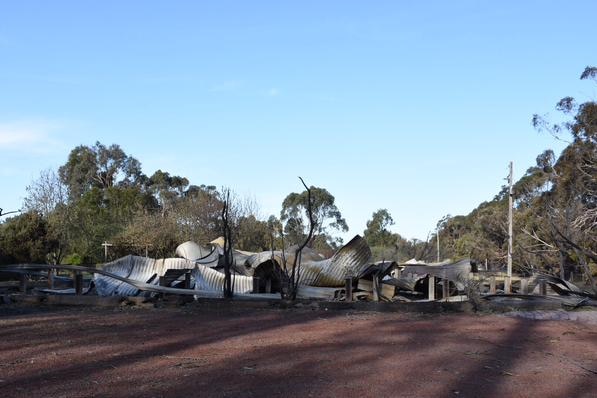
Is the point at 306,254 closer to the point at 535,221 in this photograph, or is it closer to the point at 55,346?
the point at 55,346

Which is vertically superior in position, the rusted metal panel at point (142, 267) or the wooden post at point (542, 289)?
the rusted metal panel at point (142, 267)

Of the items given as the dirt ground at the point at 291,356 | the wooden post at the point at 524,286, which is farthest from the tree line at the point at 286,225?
the dirt ground at the point at 291,356

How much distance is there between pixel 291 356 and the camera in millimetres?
8789

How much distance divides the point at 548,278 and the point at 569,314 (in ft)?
14.6

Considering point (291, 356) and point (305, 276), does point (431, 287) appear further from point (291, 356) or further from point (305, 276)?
point (291, 356)

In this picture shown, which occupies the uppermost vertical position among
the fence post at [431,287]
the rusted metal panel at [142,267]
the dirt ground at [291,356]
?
the rusted metal panel at [142,267]

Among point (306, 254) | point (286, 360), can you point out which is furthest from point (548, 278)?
point (286, 360)

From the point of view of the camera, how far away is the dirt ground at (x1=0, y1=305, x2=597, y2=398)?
689cm

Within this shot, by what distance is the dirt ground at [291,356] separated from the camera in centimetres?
689

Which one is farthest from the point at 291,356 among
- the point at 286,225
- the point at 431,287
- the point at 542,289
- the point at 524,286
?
the point at 286,225

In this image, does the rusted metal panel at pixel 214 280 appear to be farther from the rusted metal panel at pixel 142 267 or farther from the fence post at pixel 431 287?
the fence post at pixel 431 287

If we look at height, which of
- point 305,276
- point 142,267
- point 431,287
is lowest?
point 431,287

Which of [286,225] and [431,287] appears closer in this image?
[431,287]

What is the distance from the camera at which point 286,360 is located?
848 centimetres
